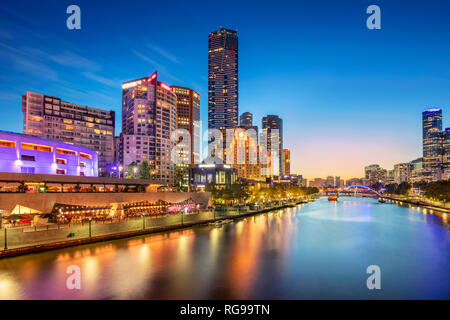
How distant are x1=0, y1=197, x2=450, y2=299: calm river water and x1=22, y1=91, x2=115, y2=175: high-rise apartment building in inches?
4351

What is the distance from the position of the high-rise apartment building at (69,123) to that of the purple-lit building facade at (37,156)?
66509mm

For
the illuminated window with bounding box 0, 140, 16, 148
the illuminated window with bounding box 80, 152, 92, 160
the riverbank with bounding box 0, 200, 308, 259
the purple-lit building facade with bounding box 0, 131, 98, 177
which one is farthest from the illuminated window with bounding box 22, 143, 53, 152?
the riverbank with bounding box 0, 200, 308, 259

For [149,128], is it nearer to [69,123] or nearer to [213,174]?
[69,123]

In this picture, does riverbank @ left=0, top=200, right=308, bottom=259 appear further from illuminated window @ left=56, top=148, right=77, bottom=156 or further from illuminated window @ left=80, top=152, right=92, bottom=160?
illuminated window @ left=80, top=152, right=92, bottom=160

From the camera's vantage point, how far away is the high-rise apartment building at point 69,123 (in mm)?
125000

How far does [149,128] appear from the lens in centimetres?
14738

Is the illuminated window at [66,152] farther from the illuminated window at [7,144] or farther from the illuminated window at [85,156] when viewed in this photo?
the illuminated window at [7,144]

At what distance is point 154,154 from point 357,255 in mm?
122075

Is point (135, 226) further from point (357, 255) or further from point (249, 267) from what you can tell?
point (357, 255)

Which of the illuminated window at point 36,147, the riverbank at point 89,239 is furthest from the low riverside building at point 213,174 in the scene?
the illuminated window at point 36,147

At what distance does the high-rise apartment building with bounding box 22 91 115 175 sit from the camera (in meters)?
125

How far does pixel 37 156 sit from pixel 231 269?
5134 centimetres

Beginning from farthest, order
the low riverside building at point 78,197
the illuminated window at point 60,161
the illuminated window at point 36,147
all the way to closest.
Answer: the illuminated window at point 60,161 < the illuminated window at point 36,147 < the low riverside building at point 78,197
